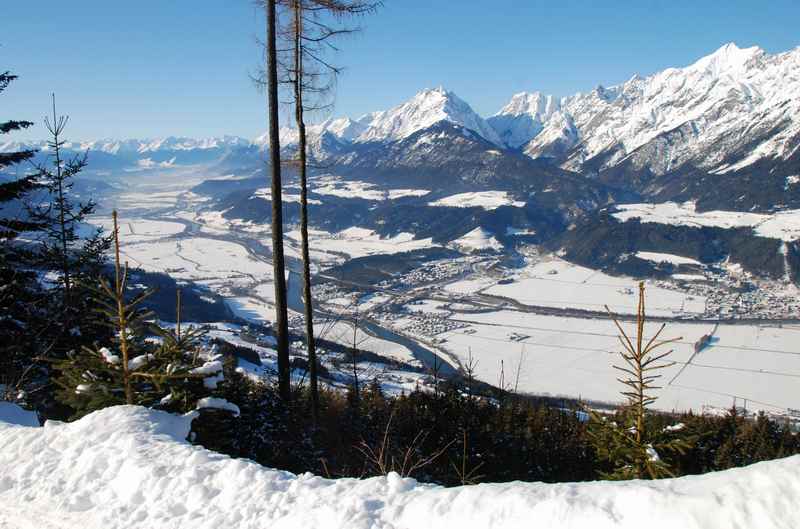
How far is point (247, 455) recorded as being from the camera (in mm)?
7145

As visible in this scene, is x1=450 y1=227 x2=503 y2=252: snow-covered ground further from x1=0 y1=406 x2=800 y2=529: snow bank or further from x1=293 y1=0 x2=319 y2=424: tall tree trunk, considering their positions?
x1=0 y1=406 x2=800 y2=529: snow bank

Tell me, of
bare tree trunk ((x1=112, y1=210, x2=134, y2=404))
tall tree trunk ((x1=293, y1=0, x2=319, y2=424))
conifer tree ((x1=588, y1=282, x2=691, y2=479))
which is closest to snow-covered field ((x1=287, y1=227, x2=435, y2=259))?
tall tree trunk ((x1=293, y1=0, x2=319, y2=424))

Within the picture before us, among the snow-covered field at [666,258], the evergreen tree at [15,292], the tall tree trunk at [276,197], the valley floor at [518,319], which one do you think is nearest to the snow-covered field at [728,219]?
the snow-covered field at [666,258]

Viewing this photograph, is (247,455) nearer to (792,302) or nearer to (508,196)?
(792,302)

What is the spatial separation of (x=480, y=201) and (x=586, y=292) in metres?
99.8

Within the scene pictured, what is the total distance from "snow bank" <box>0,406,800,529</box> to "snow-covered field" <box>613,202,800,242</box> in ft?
438

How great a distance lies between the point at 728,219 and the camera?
5472 inches

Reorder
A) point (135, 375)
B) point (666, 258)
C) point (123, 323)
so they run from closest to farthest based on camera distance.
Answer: point (123, 323), point (135, 375), point (666, 258)

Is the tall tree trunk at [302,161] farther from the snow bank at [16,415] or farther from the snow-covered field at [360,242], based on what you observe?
the snow-covered field at [360,242]

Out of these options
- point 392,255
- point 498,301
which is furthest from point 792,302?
point 392,255

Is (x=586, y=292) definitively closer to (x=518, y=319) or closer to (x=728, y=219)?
(x=518, y=319)

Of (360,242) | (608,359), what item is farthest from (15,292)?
(360,242)

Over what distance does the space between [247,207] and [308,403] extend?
179367mm

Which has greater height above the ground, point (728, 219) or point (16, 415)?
point (16, 415)
